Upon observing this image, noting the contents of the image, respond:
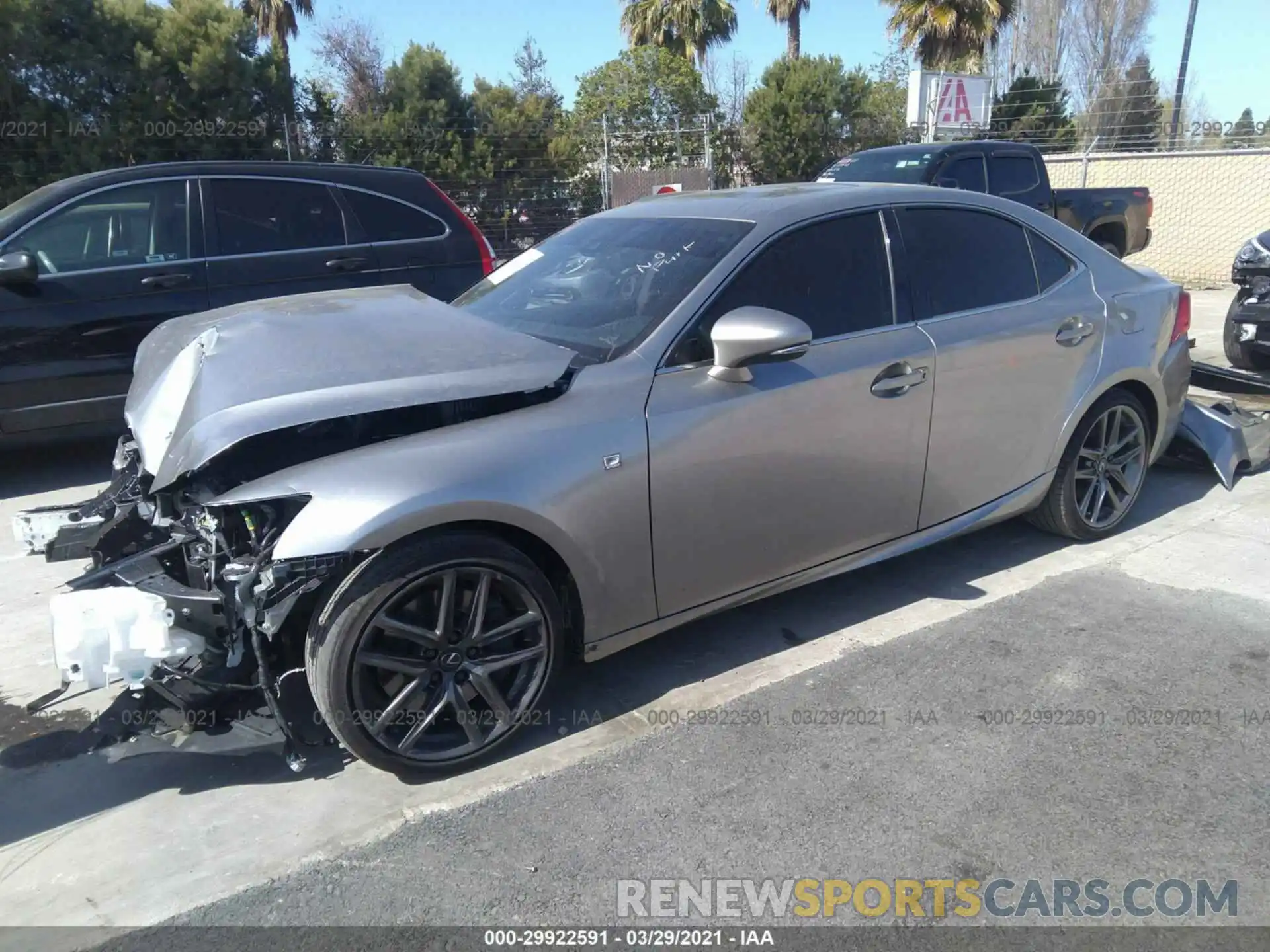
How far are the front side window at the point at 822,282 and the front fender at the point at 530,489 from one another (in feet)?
1.51

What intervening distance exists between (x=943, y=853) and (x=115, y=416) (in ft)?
17.2

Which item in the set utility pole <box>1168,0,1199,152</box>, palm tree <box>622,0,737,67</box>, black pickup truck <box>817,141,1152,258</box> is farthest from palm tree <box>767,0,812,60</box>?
black pickup truck <box>817,141,1152,258</box>

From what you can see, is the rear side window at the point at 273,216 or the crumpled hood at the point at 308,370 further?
the rear side window at the point at 273,216

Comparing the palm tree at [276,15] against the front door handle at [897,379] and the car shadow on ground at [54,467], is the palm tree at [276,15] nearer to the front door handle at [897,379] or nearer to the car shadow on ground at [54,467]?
the car shadow on ground at [54,467]

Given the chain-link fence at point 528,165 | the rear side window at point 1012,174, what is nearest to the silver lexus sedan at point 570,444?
the rear side window at point 1012,174

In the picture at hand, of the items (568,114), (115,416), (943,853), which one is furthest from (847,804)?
(568,114)

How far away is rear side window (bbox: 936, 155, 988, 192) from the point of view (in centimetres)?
1016

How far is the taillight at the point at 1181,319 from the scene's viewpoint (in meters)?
4.93

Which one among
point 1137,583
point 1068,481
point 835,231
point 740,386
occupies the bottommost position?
point 1137,583

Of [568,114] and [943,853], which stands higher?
[568,114]

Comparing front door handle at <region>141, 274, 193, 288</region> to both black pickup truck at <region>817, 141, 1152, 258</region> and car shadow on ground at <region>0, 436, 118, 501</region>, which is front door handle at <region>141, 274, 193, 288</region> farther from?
black pickup truck at <region>817, 141, 1152, 258</region>

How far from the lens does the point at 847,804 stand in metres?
2.91

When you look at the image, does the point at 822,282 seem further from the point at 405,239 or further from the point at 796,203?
the point at 405,239

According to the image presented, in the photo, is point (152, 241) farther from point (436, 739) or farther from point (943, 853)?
point (943, 853)
